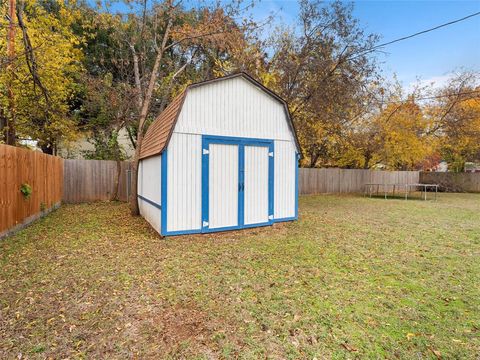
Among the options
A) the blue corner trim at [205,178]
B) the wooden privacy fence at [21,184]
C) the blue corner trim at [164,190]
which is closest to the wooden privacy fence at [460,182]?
the blue corner trim at [205,178]

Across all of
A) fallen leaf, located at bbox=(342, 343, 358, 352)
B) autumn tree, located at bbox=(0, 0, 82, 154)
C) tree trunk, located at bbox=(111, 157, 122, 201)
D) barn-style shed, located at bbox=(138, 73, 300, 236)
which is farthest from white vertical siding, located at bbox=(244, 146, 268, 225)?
tree trunk, located at bbox=(111, 157, 122, 201)

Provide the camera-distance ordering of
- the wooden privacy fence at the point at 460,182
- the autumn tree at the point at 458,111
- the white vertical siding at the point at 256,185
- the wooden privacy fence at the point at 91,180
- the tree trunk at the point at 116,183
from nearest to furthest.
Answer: the white vertical siding at the point at 256,185, the wooden privacy fence at the point at 91,180, the tree trunk at the point at 116,183, the autumn tree at the point at 458,111, the wooden privacy fence at the point at 460,182

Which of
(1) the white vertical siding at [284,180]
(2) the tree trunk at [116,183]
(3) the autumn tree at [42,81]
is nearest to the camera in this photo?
(1) the white vertical siding at [284,180]

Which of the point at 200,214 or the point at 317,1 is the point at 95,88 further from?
the point at 317,1

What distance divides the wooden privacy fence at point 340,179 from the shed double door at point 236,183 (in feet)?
30.4

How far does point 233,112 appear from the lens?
249 inches

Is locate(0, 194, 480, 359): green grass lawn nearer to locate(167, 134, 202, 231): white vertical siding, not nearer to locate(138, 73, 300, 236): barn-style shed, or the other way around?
locate(167, 134, 202, 231): white vertical siding

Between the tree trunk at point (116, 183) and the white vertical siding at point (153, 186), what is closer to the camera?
the white vertical siding at point (153, 186)

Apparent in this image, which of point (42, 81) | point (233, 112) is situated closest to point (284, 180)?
point (233, 112)

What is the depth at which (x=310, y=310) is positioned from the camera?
2844 mm

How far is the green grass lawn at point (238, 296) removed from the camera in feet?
7.50

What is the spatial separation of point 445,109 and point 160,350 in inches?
775

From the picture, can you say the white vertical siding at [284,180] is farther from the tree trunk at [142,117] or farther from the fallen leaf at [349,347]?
the fallen leaf at [349,347]

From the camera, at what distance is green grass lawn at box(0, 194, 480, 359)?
2285 millimetres
